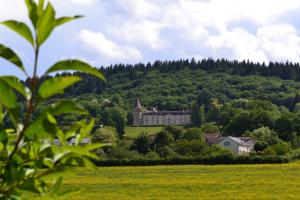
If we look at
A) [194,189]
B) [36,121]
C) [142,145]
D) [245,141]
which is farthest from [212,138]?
[36,121]

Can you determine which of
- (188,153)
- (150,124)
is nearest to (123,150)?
(188,153)

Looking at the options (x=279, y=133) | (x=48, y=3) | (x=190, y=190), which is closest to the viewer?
(x=48, y=3)

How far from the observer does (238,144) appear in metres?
104

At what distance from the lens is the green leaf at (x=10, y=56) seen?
1620 mm

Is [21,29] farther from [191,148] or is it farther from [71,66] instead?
[191,148]

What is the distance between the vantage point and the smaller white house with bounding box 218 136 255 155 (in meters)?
104

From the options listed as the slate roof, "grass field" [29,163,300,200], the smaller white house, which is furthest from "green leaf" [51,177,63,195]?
the slate roof

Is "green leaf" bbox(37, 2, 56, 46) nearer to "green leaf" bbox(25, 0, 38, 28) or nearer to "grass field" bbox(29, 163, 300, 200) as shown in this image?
"green leaf" bbox(25, 0, 38, 28)

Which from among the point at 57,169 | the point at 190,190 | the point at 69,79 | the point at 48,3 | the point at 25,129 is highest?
the point at 48,3

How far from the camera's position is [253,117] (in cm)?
11956

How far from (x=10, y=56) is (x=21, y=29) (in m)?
0.09

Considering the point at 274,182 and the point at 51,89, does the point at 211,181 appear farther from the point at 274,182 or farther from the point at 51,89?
the point at 51,89

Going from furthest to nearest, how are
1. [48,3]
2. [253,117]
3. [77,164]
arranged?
1. [253,117]
2. [77,164]
3. [48,3]

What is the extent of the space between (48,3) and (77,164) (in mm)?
509
